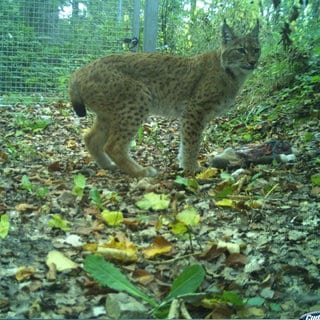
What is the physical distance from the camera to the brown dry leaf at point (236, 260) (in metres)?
2.50

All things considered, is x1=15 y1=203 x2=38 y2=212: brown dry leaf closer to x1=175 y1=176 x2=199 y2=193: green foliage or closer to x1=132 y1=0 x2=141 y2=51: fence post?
x1=175 y1=176 x2=199 y2=193: green foliage

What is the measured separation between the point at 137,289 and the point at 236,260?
2.01ft

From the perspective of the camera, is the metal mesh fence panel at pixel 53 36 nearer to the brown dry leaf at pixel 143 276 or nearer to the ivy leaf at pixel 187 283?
the brown dry leaf at pixel 143 276

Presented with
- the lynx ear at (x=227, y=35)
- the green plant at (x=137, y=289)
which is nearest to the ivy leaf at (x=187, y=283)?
the green plant at (x=137, y=289)

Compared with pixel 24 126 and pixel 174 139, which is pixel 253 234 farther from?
pixel 24 126

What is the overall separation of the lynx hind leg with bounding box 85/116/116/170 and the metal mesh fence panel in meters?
3.14

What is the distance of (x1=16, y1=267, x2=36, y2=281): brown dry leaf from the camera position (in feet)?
7.35

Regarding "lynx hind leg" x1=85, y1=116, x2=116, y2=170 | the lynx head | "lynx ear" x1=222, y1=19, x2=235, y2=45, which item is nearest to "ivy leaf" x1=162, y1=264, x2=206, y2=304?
"lynx hind leg" x1=85, y1=116, x2=116, y2=170

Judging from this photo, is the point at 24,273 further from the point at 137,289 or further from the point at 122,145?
the point at 122,145

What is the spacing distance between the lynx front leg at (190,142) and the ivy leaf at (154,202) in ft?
4.28

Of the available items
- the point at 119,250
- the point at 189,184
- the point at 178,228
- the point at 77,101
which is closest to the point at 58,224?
the point at 119,250

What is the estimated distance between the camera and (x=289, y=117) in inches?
238

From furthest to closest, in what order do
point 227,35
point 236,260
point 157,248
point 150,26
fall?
point 150,26
point 227,35
point 157,248
point 236,260

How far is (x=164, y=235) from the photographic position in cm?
288
